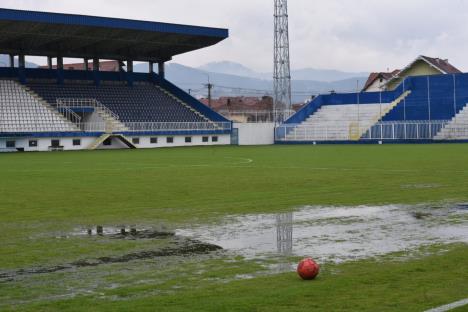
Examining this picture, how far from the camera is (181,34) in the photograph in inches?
2781

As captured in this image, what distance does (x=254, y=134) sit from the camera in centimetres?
7919

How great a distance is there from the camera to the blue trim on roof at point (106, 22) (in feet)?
196

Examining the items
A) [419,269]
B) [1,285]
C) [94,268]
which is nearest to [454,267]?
[419,269]

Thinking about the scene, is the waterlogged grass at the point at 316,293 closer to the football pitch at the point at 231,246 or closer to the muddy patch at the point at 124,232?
the football pitch at the point at 231,246

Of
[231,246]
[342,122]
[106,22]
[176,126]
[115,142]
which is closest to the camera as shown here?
[231,246]

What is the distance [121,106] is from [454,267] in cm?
6462

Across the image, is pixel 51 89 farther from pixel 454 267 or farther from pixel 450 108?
pixel 454 267

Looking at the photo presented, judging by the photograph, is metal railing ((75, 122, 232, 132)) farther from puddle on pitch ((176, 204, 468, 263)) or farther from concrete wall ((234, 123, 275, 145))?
puddle on pitch ((176, 204, 468, 263))

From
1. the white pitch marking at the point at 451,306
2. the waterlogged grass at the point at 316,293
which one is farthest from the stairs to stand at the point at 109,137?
the white pitch marking at the point at 451,306

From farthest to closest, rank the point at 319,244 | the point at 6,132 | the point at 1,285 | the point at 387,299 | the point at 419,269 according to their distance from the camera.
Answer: the point at 6,132
the point at 319,244
the point at 419,269
the point at 1,285
the point at 387,299

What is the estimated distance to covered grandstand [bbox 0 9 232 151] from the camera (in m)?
62.8

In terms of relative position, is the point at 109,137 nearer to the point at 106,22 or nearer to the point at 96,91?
the point at 96,91

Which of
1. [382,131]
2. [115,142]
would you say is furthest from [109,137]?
[382,131]

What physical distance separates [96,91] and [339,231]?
62.8m
